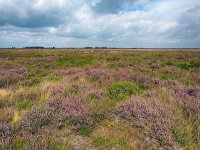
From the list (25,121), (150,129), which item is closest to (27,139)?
(25,121)

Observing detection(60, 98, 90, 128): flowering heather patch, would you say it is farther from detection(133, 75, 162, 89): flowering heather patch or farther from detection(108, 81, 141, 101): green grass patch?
detection(133, 75, 162, 89): flowering heather patch

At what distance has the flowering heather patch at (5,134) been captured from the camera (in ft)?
13.6

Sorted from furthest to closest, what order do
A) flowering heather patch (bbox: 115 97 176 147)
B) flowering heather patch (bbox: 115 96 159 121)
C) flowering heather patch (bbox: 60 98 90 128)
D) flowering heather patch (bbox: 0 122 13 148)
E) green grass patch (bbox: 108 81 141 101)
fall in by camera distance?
green grass patch (bbox: 108 81 141 101) < flowering heather patch (bbox: 115 96 159 121) < flowering heather patch (bbox: 60 98 90 128) < flowering heather patch (bbox: 115 97 176 147) < flowering heather patch (bbox: 0 122 13 148)

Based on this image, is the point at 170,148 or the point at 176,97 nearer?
the point at 170,148

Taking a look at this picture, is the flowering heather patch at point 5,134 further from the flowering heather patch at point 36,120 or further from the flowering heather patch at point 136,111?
the flowering heather patch at point 136,111

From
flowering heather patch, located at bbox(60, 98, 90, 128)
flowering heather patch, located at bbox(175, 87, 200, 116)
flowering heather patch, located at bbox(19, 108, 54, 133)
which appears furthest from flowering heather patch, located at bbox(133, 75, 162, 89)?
flowering heather patch, located at bbox(19, 108, 54, 133)

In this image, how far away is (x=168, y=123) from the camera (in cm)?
530

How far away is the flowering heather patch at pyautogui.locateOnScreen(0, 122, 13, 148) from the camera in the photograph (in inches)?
164

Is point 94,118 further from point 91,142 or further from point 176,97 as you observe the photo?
point 176,97

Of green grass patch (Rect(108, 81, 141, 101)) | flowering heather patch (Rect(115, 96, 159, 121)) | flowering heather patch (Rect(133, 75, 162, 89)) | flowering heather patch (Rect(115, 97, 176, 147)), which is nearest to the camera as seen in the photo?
flowering heather patch (Rect(115, 97, 176, 147))

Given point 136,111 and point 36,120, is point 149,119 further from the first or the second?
point 36,120

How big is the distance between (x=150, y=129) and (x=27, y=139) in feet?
9.66

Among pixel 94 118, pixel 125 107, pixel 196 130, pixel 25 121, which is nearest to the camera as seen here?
pixel 196 130

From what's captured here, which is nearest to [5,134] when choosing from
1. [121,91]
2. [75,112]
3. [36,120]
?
[36,120]
